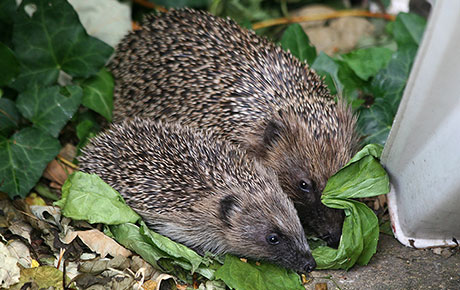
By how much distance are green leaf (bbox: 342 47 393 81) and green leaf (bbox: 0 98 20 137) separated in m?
3.20

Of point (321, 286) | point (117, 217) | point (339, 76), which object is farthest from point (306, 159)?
point (117, 217)

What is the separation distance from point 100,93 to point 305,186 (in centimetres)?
223

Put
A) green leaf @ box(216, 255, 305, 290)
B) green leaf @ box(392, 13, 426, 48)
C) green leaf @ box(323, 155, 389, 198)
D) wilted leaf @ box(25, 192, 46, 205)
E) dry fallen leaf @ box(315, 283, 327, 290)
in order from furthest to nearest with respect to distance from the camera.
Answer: green leaf @ box(392, 13, 426, 48) < wilted leaf @ box(25, 192, 46, 205) < green leaf @ box(323, 155, 389, 198) < dry fallen leaf @ box(315, 283, 327, 290) < green leaf @ box(216, 255, 305, 290)

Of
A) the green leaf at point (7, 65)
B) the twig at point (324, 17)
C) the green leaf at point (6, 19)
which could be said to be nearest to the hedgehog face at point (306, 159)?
the green leaf at point (7, 65)

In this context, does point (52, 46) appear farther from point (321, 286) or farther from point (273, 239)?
point (321, 286)

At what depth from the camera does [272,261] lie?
15.5ft

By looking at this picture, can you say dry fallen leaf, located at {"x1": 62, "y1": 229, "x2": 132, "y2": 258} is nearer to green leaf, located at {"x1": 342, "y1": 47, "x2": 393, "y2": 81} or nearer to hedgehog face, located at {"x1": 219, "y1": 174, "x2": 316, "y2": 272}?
hedgehog face, located at {"x1": 219, "y1": 174, "x2": 316, "y2": 272}

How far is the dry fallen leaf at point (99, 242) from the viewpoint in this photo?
4.66 metres

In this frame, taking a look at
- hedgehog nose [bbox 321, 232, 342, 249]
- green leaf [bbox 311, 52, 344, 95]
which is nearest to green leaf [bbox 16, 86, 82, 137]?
green leaf [bbox 311, 52, 344, 95]

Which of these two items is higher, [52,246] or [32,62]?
[32,62]

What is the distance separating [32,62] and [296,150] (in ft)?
8.34

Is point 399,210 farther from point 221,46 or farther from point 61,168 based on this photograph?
point 61,168

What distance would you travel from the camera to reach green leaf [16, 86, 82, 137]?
18.2 ft

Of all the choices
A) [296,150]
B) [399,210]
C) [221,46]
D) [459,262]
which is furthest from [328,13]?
[459,262]
